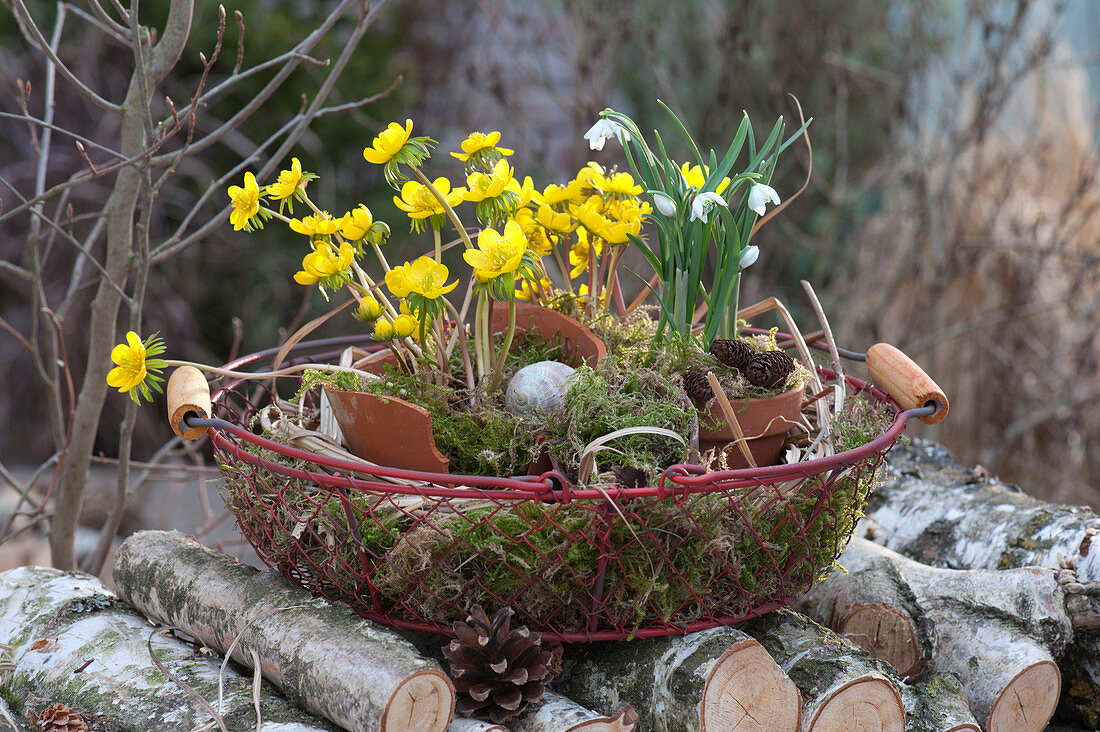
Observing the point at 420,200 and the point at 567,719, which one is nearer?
the point at 567,719

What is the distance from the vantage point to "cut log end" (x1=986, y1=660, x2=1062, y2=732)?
1.12m

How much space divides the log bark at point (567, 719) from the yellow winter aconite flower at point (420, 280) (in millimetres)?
470

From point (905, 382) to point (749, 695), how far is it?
1.44 feet

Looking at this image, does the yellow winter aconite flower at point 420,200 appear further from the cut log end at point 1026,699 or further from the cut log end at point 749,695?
the cut log end at point 1026,699

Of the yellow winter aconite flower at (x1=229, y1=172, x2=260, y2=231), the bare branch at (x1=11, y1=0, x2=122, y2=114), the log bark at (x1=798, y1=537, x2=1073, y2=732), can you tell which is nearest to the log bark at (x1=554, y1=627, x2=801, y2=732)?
the log bark at (x1=798, y1=537, x2=1073, y2=732)

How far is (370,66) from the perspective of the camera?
3.46 m

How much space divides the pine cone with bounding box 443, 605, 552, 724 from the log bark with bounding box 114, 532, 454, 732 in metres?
0.04

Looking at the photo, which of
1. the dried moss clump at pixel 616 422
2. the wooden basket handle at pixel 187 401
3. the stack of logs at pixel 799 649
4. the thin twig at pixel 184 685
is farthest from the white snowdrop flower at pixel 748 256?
the thin twig at pixel 184 685

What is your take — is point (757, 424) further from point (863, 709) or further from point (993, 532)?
point (993, 532)

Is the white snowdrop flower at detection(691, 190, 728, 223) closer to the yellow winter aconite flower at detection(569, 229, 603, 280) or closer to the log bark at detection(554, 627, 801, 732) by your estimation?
the yellow winter aconite flower at detection(569, 229, 603, 280)

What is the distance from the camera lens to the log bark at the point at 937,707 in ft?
3.41

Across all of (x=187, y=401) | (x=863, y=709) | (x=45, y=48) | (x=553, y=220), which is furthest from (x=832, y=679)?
(x=45, y=48)

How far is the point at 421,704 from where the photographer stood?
34.6 inches

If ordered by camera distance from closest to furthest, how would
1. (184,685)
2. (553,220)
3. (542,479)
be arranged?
(542,479) < (184,685) < (553,220)
